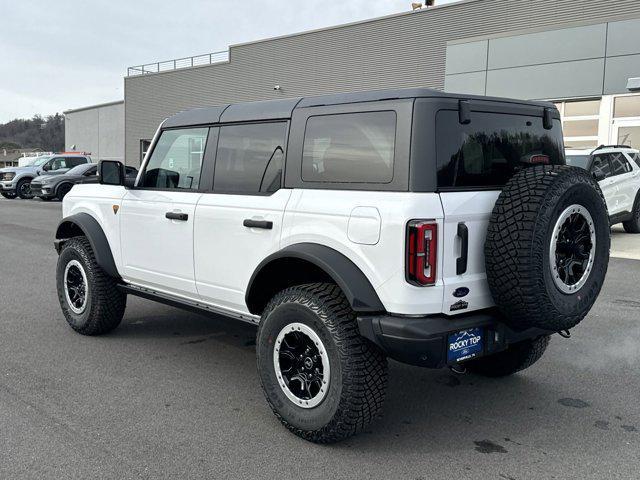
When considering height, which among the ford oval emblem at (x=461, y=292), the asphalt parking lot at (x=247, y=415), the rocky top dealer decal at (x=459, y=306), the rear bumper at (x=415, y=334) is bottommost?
the asphalt parking lot at (x=247, y=415)

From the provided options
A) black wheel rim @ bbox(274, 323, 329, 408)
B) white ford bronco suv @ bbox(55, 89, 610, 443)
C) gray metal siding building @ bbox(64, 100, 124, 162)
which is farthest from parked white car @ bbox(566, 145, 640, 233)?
gray metal siding building @ bbox(64, 100, 124, 162)

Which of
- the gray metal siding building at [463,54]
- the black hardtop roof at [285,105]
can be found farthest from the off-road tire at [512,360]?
the gray metal siding building at [463,54]

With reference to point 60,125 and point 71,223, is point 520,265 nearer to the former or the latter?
point 71,223

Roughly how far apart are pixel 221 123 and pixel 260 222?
97 centimetres

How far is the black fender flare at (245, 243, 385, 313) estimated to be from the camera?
10.8 ft

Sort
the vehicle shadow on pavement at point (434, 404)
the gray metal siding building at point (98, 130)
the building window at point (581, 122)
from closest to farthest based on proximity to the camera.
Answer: the vehicle shadow on pavement at point (434, 404) → the building window at point (581, 122) → the gray metal siding building at point (98, 130)

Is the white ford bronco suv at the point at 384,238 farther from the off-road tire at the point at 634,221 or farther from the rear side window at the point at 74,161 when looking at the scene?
the rear side window at the point at 74,161

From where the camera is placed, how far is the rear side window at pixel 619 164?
12219 millimetres

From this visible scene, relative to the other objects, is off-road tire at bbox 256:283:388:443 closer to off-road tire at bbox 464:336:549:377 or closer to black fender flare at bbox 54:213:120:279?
off-road tire at bbox 464:336:549:377

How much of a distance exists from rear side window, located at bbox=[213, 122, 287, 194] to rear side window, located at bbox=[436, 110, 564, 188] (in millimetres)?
1074

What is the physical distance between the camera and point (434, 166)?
10.8ft

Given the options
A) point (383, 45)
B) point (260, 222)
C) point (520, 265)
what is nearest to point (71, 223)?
point (260, 222)

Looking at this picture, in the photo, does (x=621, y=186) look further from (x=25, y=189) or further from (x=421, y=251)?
(x=25, y=189)

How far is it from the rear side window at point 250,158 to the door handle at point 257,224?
Answer: 0.71ft
